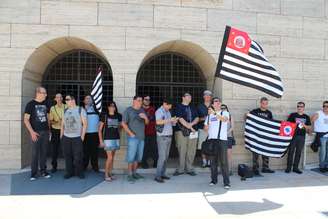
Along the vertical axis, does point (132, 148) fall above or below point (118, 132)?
below

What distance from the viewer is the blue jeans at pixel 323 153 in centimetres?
884

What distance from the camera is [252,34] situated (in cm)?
898

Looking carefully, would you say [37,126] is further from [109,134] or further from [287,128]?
[287,128]

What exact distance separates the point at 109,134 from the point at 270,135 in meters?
4.02

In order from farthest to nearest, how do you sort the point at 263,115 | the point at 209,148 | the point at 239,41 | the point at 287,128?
1. the point at 263,115
2. the point at 287,128
3. the point at 209,148
4. the point at 239,41

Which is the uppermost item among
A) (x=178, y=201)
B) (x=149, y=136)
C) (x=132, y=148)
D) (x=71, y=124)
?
(x=71, y=124)

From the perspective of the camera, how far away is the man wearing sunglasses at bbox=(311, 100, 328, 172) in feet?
29.0

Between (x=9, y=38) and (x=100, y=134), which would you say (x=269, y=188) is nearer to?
(x=100, y=134)

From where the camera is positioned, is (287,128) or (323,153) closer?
(287,128)

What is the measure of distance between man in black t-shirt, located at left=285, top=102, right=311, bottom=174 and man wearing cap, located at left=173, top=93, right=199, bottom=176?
106 inches

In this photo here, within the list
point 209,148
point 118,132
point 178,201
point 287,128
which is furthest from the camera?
point 287,128

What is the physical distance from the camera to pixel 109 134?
290 inches

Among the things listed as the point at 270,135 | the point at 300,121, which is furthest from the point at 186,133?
the point at 300,121

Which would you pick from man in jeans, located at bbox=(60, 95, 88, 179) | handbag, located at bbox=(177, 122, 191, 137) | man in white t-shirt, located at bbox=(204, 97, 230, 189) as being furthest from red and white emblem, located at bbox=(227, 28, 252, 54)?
man in jeans, located at bbox=(60, 95, 88, 179)
